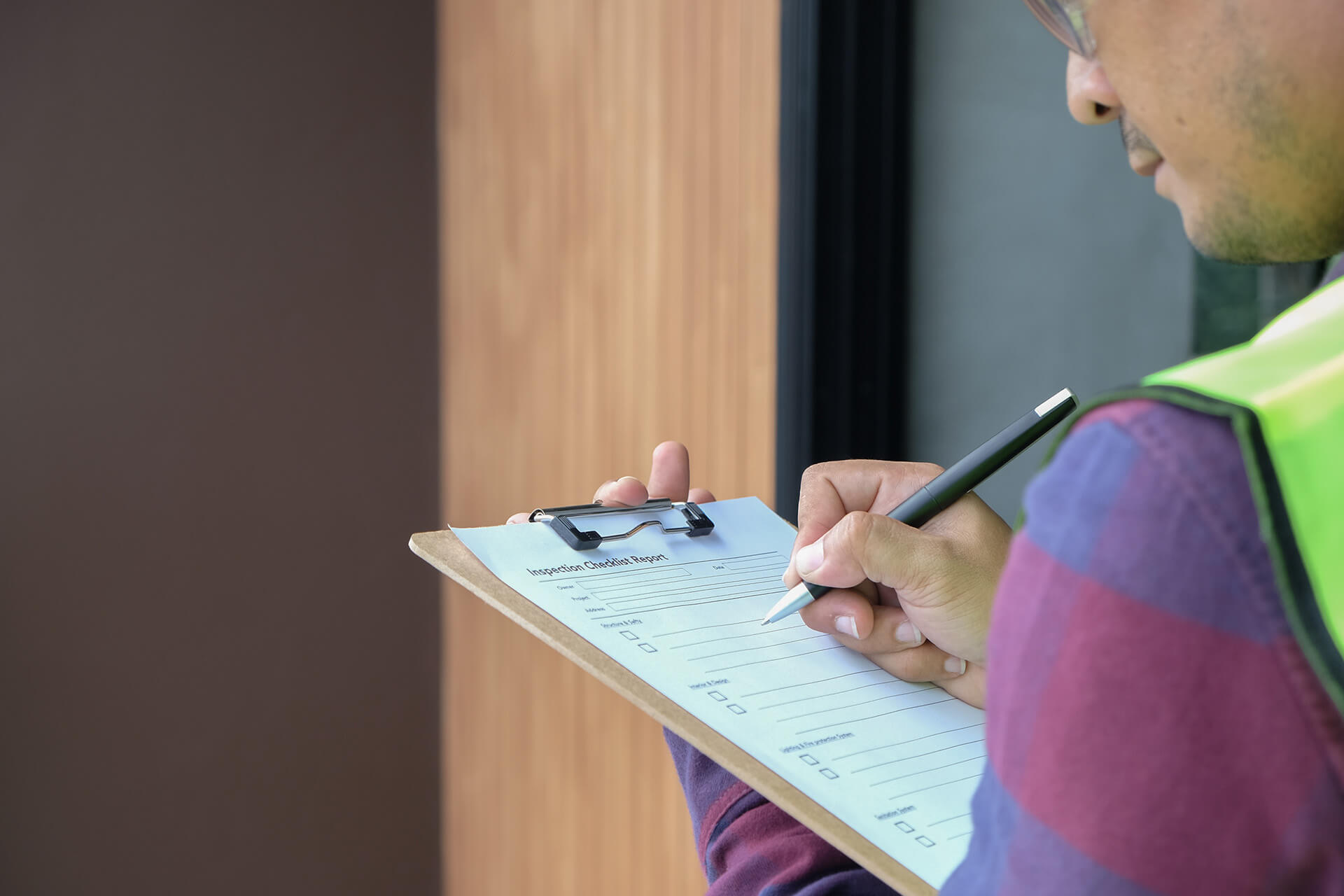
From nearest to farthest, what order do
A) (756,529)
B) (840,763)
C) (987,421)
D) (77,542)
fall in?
(840,763), (756,529), (987,421), (77,542)

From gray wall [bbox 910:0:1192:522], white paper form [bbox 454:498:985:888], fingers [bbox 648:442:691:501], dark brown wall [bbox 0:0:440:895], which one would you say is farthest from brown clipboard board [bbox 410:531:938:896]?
dark brown wall [bbox 0:0:440:895]

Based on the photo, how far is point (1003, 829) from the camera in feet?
0.77

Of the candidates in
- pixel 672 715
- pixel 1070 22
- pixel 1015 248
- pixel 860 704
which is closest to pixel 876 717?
pixel 860 704

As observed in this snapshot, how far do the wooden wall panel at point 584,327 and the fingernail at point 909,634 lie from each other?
0.67 metres

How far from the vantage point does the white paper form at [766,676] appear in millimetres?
422


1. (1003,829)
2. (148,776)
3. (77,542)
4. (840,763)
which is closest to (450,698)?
(148,776)

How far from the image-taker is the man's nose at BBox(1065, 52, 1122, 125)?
35 centimetres

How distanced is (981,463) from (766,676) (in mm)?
197

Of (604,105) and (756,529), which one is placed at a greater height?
(604,105)

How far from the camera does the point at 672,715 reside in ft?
1.47

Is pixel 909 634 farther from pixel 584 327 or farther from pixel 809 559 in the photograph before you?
pixel 584 327

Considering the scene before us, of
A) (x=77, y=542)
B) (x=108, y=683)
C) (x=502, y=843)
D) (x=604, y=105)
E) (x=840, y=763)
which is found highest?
(x=604, y=105)

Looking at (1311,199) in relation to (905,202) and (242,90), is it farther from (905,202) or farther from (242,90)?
(242,90)

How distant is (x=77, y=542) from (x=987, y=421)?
5.56ft
